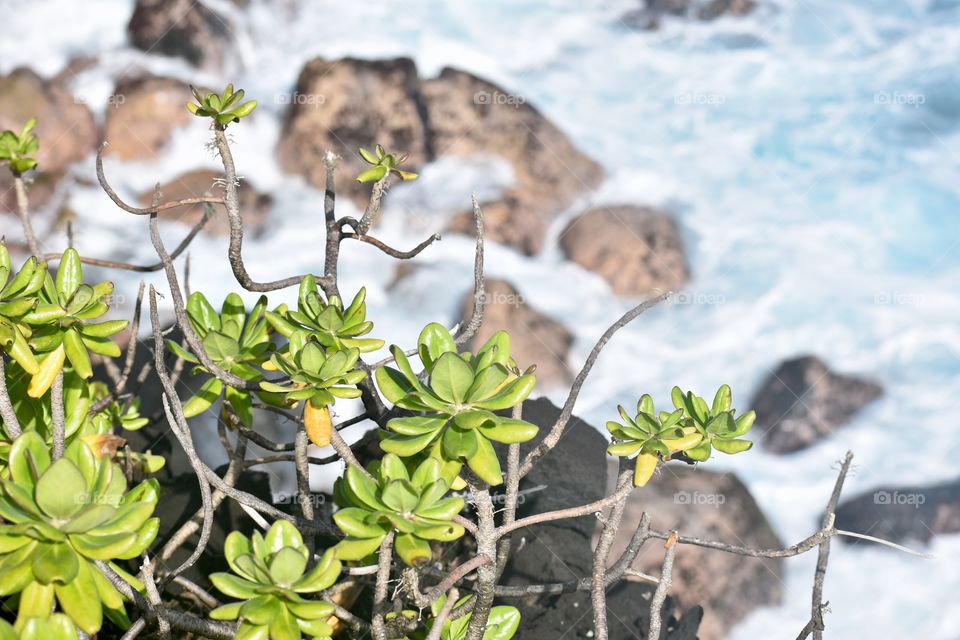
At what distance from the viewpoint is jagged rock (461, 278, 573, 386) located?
509cm

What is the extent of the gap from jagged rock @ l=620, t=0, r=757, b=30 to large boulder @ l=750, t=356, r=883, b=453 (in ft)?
16.8

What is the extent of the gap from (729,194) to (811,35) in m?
3.06

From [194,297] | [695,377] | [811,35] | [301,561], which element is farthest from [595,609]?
[811,35]

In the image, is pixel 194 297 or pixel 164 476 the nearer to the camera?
pixel 194 297

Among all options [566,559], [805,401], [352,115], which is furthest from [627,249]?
[566,559]

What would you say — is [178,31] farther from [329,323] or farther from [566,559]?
[329,323]

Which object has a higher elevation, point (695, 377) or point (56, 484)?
point (56, 484)

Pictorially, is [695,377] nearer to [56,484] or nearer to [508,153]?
[508,153]

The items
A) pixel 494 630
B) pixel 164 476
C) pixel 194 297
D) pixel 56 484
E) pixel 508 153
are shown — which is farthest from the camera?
pixel 508 153

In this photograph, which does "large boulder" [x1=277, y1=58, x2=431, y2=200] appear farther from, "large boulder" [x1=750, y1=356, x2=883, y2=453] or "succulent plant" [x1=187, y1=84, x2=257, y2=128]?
"succulent plant" [x1=187, y1=84, x2=257, y2=128]

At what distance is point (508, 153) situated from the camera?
6367mm

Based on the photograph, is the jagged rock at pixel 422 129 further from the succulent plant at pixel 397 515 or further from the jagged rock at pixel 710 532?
the succulent plant at pixel 397 515

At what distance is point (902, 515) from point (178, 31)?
5.94m

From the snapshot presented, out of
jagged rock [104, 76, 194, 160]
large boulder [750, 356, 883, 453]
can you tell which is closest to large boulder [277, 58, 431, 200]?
jagged rock [104, 76, 194, 160]
